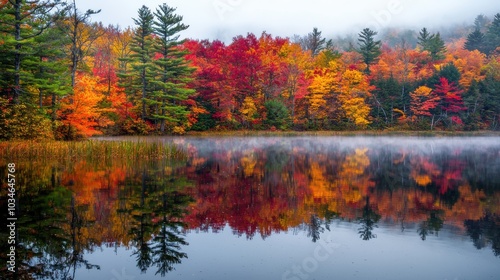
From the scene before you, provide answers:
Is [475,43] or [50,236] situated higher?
[475,43]

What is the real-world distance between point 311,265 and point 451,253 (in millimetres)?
2483

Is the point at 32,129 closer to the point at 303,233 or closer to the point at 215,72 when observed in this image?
the point at 303,233

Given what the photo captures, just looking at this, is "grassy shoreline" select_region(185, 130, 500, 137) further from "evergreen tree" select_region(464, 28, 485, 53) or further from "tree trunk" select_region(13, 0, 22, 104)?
"evergreen tree" select_region(464, 28, 485, 53)

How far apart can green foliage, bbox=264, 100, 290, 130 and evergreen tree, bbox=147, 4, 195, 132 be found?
958cm

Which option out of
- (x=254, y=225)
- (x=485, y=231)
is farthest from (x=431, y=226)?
(x=254, y=225)

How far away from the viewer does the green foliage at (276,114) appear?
45.4m

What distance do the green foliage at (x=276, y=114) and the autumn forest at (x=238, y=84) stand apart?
113mm

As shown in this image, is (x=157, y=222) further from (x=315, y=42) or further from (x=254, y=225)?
(x=315, y=42)

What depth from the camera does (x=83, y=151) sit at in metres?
18.5

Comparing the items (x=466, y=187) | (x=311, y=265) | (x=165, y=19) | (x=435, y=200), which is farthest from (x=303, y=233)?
(x=165, y=19)

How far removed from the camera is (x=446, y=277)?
5.96 meters

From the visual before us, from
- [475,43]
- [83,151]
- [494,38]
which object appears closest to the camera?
[83,151]

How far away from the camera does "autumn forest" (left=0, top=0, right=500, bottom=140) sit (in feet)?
84.9

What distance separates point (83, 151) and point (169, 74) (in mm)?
21212
